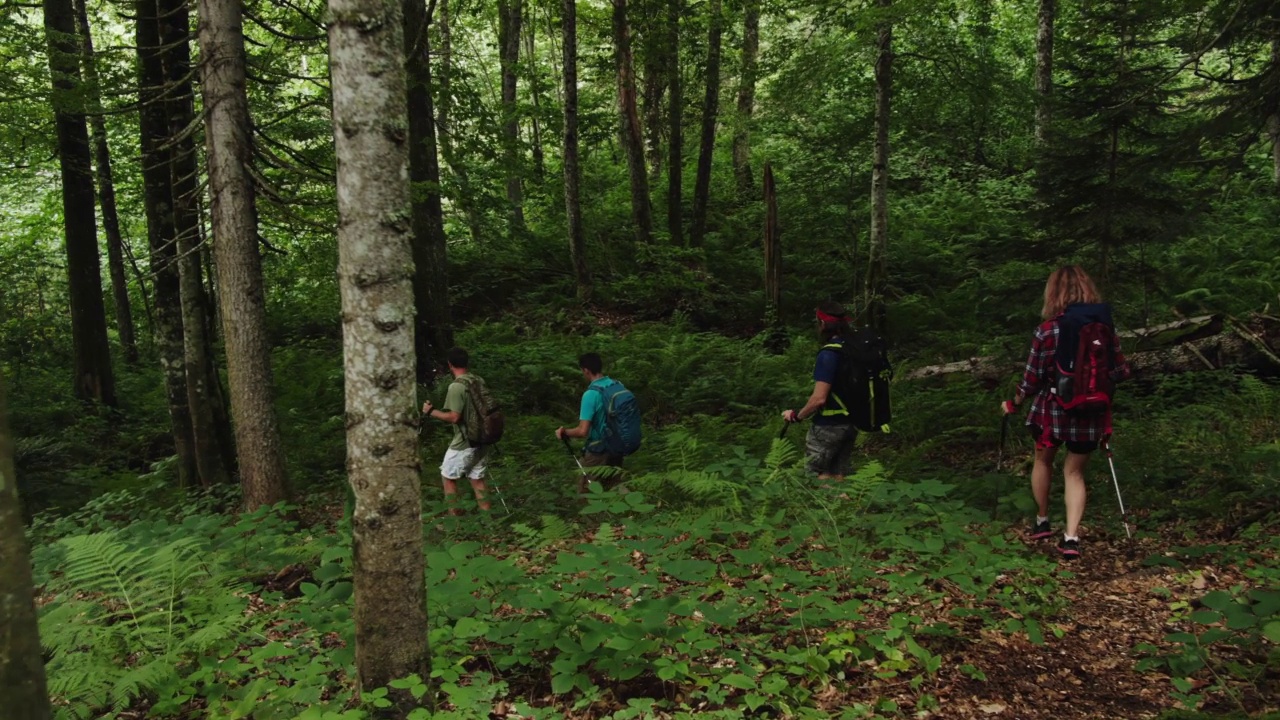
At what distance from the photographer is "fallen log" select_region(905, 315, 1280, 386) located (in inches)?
335

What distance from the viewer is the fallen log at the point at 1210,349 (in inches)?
335

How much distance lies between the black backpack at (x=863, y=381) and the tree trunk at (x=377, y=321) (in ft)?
13.7

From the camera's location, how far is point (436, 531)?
21.1 ft

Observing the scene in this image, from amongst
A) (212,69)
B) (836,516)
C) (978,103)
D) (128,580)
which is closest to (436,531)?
(128,580)

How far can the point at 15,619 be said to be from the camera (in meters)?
1.72

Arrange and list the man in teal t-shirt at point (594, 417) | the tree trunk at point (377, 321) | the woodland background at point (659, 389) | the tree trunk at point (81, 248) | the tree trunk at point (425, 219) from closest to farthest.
Answer: the tree trunk at point (377, 321) → the woodland background at point (659, 389) → the man in teal t-shirt at point (594, 417) → the tree trunk at point (425, 219) → the tree trunk at point (81, 248)

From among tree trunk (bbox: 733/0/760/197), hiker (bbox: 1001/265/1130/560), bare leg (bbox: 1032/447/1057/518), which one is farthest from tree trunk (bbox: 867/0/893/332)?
bare leg (bbox: 1032/447/1057/518)

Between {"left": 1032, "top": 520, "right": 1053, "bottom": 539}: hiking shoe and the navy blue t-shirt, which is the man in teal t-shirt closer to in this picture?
the navy blue t-shirt

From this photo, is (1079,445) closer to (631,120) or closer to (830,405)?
(830,405)

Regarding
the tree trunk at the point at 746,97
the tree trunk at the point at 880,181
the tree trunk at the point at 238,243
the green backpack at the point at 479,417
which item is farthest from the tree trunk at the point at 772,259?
the tree trunk at the point at 238,243

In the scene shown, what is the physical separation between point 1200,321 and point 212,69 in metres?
11.4

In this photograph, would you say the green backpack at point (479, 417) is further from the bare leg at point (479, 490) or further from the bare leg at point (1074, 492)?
the bare leg at point (1074, 492)

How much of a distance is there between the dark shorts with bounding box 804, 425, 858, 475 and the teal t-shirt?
2.15 m

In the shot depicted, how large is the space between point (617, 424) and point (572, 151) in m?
9.45
